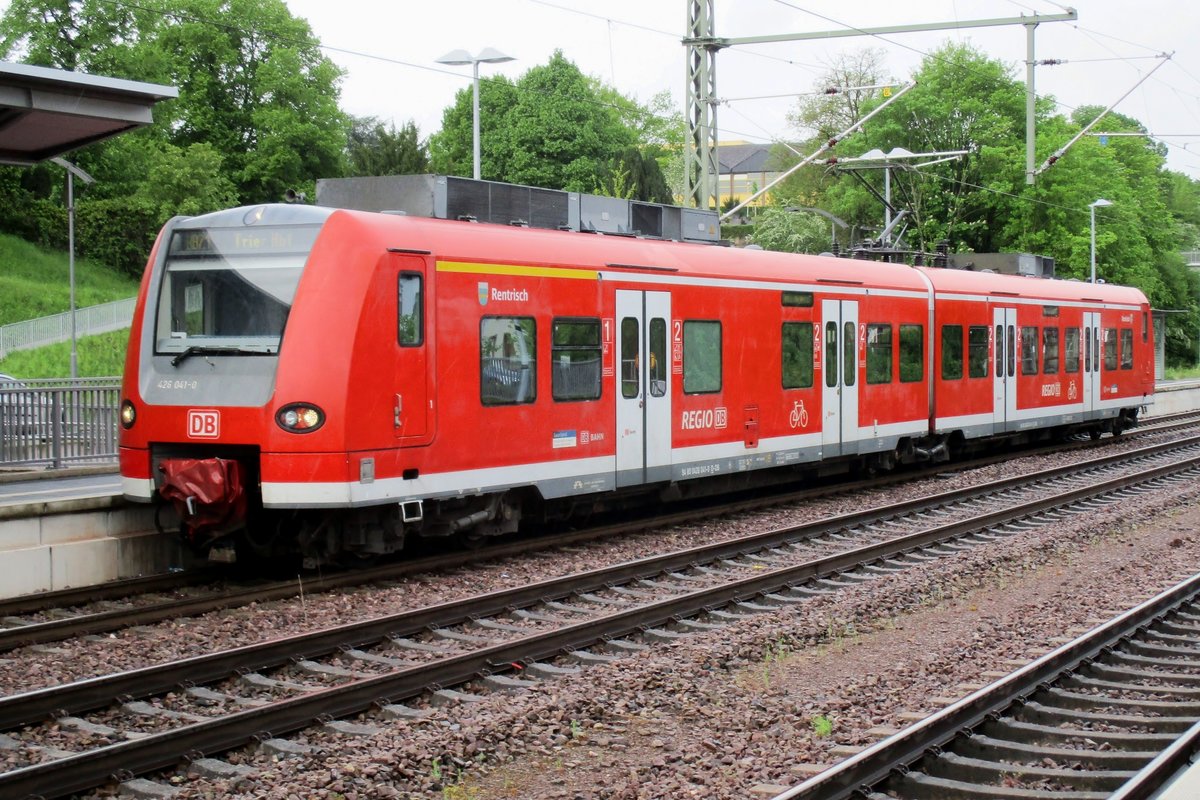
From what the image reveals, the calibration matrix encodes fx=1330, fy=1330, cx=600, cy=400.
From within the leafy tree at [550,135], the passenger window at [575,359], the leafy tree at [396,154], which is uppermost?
the leafy tree at [550,135]

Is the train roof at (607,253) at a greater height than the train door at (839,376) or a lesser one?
greater

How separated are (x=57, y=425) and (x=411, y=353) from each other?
6.39 meters

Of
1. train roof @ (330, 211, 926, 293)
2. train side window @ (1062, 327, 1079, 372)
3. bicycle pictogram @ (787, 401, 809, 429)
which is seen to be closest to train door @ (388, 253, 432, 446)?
train roof @ (330, 211, 926, 293)

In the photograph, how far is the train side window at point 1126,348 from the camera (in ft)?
90.6

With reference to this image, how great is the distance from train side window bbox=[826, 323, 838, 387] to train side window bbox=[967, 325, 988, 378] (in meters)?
4.48

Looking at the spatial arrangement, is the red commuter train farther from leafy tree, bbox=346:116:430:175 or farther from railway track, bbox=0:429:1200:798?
leafy tree, bbox=346:116:430:175

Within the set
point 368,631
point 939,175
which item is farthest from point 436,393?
point 939,175

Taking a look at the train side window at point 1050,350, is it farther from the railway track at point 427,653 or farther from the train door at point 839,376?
the railway track at point 427,653

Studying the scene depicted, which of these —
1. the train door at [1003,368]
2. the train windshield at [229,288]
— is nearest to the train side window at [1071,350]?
the train door at [1003,368]

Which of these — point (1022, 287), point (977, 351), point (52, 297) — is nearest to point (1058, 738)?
point (977, 351)

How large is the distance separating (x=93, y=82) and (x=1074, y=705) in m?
8.05

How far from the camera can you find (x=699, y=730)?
23.8 ft

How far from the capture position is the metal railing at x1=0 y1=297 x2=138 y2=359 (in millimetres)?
40094

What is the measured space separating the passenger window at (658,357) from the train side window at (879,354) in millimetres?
5140
